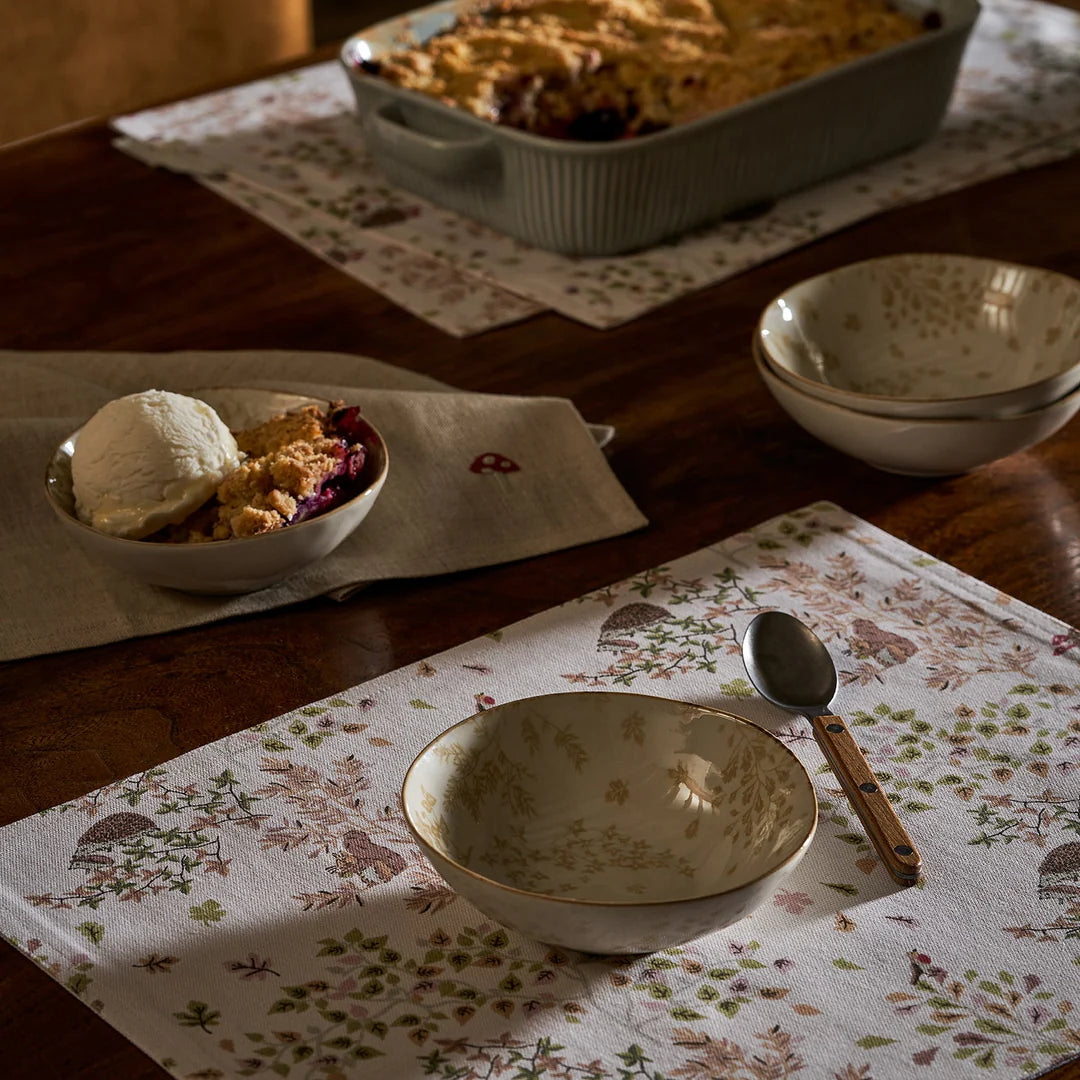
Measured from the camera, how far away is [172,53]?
236cm

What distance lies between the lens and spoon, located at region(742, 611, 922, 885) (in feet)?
2.09

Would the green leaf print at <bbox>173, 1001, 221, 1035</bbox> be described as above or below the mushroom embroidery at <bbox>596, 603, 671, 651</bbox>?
below

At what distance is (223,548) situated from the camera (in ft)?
2.61

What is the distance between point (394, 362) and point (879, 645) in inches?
19.6

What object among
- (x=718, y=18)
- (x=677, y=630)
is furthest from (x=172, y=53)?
(x=677, y=630)

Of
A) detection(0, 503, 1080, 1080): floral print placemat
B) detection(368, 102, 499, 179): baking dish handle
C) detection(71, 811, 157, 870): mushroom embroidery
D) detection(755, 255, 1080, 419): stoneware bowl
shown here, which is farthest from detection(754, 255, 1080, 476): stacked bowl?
detection(71, 811, 157, 870): mushroom embroidery

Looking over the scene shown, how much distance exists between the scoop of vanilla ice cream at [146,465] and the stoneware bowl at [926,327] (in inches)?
14.6

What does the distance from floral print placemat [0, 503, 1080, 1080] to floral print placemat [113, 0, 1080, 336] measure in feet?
1.55

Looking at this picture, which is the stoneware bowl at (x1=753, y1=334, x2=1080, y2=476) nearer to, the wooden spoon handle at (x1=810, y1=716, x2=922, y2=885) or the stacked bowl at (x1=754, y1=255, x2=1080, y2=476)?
the stacked bowl at (x1=754, y1=255, x2=1080, y2=476)

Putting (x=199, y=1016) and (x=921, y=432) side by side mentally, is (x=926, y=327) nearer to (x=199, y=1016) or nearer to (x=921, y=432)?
(x=921, y=432)

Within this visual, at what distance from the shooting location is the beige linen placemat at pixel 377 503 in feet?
2.78

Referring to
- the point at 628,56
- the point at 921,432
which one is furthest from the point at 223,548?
the point at 628,56

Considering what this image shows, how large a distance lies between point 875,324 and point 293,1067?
0.68 m

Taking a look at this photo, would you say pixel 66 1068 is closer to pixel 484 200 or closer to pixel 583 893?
pixel 583 893
